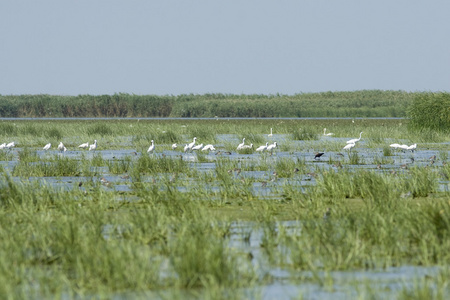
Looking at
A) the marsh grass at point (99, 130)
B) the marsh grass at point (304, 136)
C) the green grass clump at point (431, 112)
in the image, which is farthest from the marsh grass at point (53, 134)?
the green grass clump at point (431, 112)

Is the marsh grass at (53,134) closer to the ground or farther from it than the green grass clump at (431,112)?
closer to the ground

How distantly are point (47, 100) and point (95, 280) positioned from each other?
3561 inches

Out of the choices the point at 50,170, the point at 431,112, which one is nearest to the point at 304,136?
the point at 431,112

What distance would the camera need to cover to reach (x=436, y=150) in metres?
30.5

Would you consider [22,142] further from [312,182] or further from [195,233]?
[195,233]

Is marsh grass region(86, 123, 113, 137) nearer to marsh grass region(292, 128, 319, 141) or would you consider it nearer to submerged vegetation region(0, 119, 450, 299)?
marsh grass region(292, 128, 319, 141)

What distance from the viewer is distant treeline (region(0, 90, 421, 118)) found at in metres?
87.8

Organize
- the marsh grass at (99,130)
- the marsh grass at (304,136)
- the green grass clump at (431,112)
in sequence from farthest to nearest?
1. the marsh grass at (99,130)
2. the marsh grass at (304,136)
3. the green grass clump at (431,112)

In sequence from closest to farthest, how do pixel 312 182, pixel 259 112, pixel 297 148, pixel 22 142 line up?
pixel 312 182 < pixel 297 148 < pixel 22 142 < pixel 259 112

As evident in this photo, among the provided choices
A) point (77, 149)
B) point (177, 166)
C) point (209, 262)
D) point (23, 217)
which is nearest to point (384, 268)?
point (209, 262)

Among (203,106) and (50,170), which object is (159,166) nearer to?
(50,170)

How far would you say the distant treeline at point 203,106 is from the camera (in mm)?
87812

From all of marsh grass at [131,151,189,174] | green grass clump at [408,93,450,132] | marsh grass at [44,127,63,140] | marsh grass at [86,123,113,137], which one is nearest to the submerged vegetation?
marsh grass at [131,151,189,174]

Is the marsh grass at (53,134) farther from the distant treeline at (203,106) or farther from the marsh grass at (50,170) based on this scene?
the distant treeline at (203,106)
